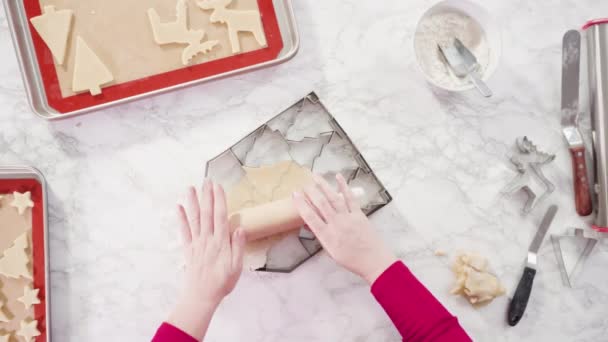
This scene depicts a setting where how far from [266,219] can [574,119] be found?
0.59m

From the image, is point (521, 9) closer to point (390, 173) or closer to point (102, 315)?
point (390, 173)

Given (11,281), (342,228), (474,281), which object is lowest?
(474,281)

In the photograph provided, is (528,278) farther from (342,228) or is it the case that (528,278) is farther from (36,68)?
(36,68)

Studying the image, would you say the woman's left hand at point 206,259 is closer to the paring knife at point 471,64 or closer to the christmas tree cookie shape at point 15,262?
the christmas tree cookie shape at point 15,262

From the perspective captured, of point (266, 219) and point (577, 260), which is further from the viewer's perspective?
point (577, 260)

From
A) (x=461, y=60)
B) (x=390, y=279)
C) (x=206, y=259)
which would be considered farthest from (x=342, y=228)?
(x=461, y=60)

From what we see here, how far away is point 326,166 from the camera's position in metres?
0.74

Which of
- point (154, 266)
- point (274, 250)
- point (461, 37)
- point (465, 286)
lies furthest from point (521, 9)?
point (154, 266)

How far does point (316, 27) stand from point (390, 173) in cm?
29

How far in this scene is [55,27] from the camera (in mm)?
722

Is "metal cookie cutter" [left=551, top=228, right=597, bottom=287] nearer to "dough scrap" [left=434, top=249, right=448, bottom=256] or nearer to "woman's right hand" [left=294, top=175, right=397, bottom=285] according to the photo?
"dough scrap" [left=434, top=249, right=448, bottom=256]

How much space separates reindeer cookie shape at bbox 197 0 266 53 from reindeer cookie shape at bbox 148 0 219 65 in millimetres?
32

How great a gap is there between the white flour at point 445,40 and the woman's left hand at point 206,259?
1.38 feet

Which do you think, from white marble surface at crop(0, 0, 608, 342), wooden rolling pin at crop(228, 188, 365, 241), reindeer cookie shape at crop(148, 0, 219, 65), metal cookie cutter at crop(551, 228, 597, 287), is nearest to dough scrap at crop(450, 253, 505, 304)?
white marble surface at crop(0, 0, 608, 342)
